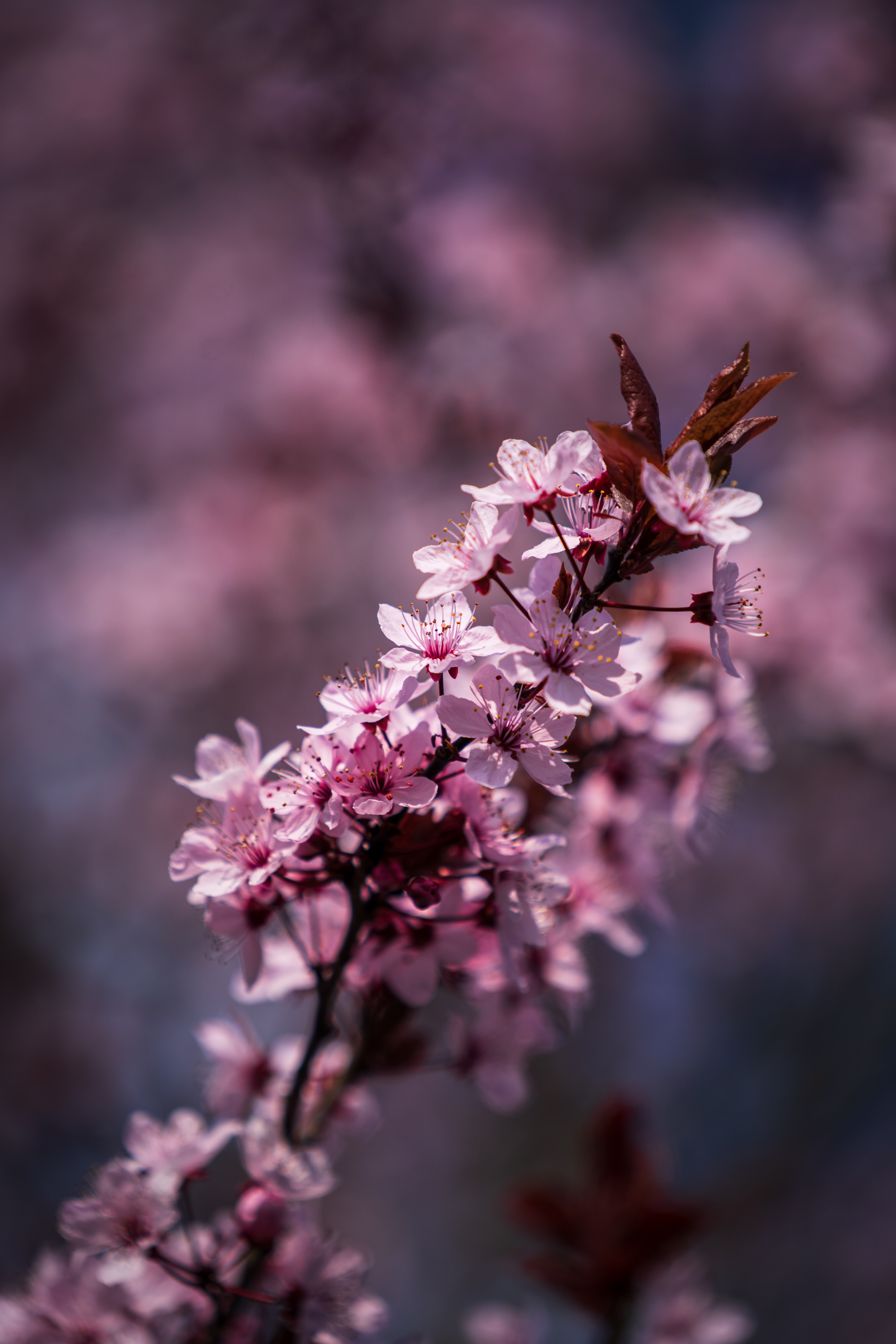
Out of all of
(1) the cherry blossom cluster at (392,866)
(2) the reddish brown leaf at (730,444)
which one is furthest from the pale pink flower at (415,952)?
(2) the reddish brown leaf at (730,444)

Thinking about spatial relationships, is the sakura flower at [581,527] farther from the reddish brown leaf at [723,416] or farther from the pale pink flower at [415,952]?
the pale pink flower at [415,952]

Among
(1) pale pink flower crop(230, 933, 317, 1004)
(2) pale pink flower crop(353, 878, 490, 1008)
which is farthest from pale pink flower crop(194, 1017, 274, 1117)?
Result: (2) pale pink flower crop(353, 878, 490, 1008)

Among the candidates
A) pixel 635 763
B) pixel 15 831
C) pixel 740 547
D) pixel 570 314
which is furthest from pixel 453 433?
pixel 15 831

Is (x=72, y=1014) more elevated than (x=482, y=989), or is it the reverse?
(x=72, y=1014)

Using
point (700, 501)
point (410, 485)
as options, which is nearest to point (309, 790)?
point (700, 501)

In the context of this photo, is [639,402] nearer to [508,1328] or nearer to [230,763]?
[230,763]

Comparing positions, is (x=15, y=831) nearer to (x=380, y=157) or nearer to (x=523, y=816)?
(x=380, y=157)

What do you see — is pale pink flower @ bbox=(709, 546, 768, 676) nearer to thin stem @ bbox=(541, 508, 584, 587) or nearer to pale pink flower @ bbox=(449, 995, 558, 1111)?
thin stem @ bbox=(541, 508, 584, 587)
